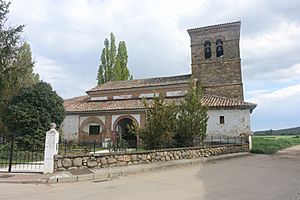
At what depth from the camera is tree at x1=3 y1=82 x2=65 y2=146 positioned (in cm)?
1611

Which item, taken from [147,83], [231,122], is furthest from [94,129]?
[231,122]

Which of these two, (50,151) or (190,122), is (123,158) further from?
(190,122)

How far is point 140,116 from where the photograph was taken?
24953 millimetres

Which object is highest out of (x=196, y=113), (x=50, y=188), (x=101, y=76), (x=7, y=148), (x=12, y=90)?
(x=101, y=76)

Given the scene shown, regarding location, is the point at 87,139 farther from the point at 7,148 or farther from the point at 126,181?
the point at 126,181

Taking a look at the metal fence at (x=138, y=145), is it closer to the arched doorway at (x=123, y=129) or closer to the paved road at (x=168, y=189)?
the arched doorway at (x=123, y=129)

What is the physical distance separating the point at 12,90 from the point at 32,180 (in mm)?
12517

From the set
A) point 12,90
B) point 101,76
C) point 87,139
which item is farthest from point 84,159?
point 101,76

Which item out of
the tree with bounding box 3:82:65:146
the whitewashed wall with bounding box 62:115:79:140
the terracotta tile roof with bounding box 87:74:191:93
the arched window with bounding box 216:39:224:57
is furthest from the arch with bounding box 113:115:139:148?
the arched window with bounding box 216:39:224:57

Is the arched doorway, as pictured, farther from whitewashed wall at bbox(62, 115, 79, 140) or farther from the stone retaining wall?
the stone retaining wall

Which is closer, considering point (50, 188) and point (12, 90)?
point (50, 188)

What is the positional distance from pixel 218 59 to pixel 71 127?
17.5m

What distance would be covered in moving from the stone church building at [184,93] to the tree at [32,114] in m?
8.62

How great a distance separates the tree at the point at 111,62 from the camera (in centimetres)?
3625
